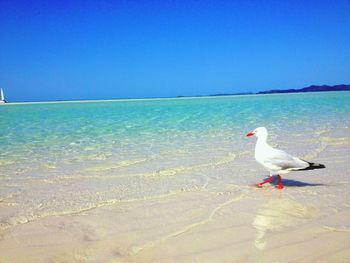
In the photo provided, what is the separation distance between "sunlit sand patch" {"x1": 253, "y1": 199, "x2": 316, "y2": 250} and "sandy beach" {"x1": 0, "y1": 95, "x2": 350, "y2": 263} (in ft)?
0.04

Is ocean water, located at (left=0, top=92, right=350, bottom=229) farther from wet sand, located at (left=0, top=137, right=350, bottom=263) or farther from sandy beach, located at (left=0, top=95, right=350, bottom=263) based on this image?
wet sand, located at (left=0, top=137, right=350, bottom=263)

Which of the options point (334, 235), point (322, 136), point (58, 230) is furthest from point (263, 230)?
point (322, 136)

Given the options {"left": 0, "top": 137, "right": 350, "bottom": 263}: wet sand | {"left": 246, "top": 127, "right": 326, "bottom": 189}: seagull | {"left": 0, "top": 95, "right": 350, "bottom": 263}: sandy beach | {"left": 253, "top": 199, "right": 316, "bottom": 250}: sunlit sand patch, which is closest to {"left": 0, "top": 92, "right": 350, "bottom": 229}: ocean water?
{"left": 0, "top": 95, "right": 350, "bottom": 263}: sandy beach

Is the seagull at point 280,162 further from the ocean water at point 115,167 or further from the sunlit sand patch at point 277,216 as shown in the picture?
the sunlit sand patch at point 277,216

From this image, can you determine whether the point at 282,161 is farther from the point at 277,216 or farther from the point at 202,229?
the point at 202,229

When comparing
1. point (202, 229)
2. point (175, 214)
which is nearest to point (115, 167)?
point (175, 214)

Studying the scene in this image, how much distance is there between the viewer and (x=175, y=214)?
13.4ft

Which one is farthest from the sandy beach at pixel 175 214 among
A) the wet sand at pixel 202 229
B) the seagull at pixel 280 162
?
the seagull at pixel 280 162

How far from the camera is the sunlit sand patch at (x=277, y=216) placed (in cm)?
341

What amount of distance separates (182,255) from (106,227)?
44.1 inches

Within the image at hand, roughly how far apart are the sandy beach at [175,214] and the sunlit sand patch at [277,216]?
1 centimetres

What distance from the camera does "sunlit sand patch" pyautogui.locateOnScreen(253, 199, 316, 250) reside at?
11.2ft

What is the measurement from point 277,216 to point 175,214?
121 centimetres

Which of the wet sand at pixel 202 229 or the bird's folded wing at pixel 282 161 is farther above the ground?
the bird's folded wing at pixel 282 161
